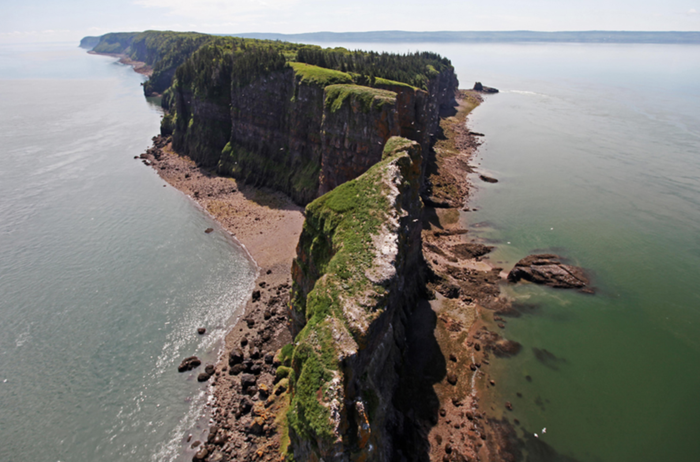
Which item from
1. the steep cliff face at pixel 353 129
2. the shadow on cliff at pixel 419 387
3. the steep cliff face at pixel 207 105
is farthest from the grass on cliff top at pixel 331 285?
the steep cliff face at pixel 207 105

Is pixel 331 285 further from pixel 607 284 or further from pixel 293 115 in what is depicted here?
pixel 293 115

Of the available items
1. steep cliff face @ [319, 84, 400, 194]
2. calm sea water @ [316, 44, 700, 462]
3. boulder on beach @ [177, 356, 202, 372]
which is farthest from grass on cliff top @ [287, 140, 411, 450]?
calm sea water @ [316, 44, 700, 462]

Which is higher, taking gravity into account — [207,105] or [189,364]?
[207,105]

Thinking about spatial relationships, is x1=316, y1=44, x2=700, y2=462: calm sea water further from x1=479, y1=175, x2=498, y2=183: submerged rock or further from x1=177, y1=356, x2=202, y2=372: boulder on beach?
x1=177, y1=356, x2=202, y2=372: boulder on beach

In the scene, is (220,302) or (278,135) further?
(278,135)

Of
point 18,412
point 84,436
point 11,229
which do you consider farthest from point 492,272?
point 11,229

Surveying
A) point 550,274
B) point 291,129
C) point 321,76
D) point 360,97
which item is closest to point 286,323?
point 360,97
